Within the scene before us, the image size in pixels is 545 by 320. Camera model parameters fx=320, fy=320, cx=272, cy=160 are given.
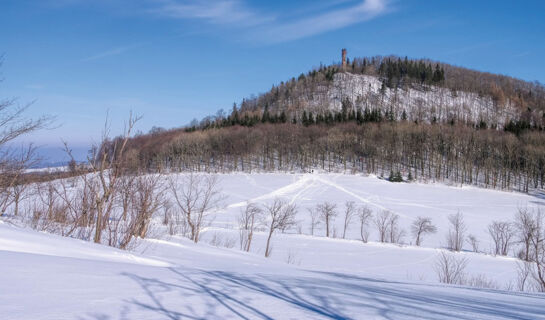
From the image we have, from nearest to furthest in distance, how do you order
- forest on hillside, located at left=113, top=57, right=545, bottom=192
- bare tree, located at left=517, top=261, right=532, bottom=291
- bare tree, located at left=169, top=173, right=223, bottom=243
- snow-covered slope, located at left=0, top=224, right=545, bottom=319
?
snow-covered slope, located at left=0, top=224, right=545, bottom=319
bare tree, located at left=517, top=261, right=532, bottom=291
bare tree, located at left=169, top=173, right=223, bottom=243
forest on hillside, located at left=113, top=57, right=545, bottom=192

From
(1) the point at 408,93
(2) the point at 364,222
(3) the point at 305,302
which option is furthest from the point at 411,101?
(3) the point at 305,302

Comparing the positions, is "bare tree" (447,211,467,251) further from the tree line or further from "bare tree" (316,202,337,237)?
the tree line

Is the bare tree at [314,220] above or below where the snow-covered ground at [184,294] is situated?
below

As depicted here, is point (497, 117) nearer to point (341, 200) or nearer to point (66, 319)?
point (341, 200)

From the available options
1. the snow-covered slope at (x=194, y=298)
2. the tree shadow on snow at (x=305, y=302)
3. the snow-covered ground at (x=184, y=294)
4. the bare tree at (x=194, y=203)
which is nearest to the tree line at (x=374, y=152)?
the bare tree at (x=194, y=203)

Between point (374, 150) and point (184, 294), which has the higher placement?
point (374, 150)

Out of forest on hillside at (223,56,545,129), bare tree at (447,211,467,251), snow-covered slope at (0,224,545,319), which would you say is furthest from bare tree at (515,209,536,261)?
forest on hillside at (223,56,545,129)

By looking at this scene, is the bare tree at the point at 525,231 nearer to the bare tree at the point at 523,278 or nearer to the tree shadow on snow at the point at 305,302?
the bare tree at the point at 523,278

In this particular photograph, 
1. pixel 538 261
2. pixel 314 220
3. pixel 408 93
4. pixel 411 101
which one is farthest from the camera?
pixel 408 93

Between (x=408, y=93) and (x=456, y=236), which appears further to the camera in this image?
(x=408, y=93)

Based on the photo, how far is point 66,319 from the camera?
286 centimetres

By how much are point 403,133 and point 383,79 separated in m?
75.0

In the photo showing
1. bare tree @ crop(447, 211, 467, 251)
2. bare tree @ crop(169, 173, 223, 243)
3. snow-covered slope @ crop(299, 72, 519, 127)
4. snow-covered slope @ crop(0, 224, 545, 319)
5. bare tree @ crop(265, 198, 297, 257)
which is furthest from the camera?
snow-covered slope @ crop(299, 72, 519, 127)

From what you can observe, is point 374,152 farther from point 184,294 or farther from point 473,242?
point 184,294
